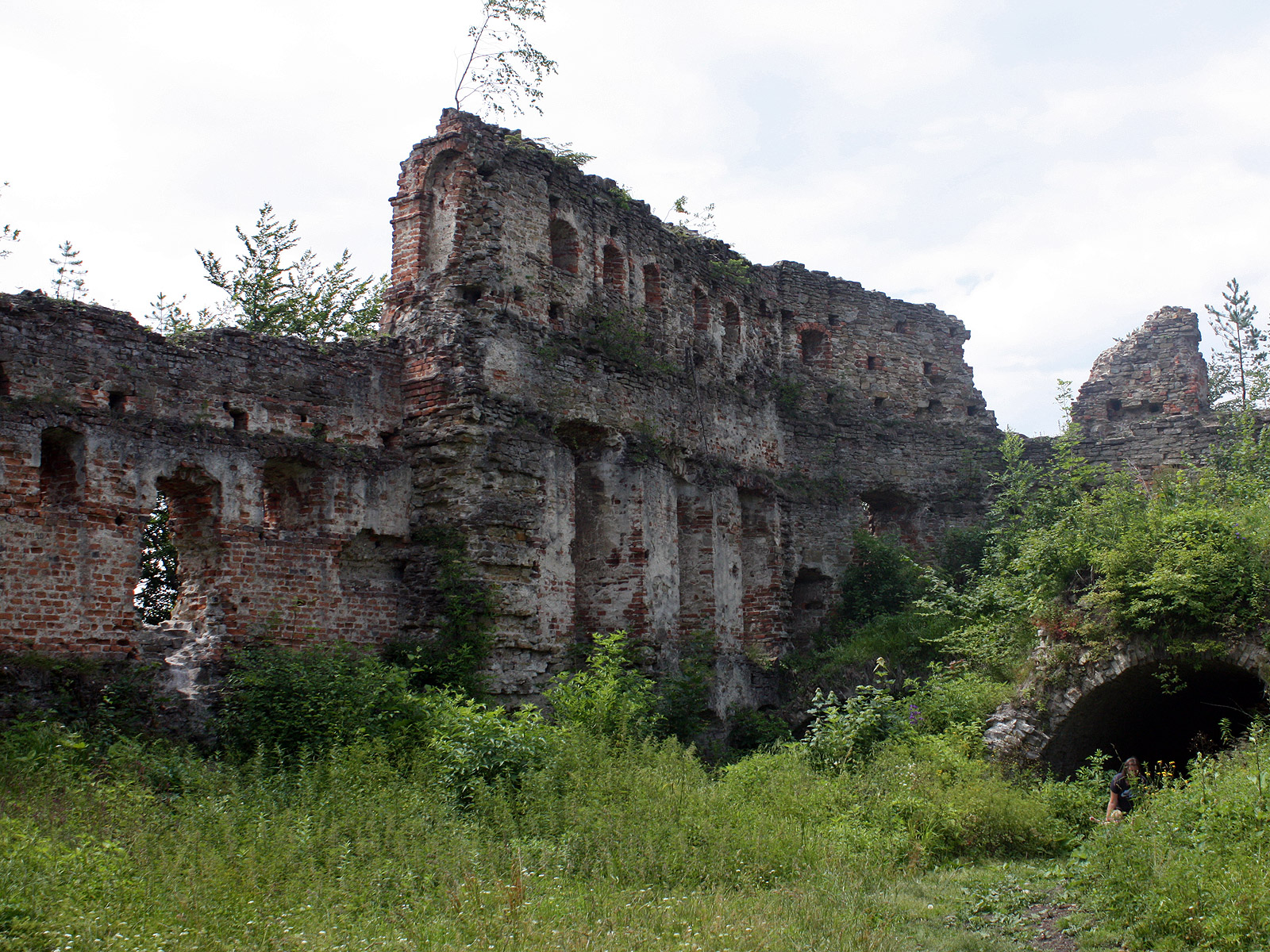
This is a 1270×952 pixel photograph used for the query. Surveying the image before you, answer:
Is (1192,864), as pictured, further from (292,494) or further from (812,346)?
(812,346)

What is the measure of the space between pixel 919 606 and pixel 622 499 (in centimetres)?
506

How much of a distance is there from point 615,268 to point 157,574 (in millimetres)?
9080

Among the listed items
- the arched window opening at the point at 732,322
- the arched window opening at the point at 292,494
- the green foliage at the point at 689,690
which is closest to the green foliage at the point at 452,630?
the arched window opening at the point at 292,494

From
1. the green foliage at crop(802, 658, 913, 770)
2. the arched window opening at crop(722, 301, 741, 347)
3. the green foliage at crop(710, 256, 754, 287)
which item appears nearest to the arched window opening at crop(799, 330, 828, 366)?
the green foliage at crop(710, 256, 754, 287)

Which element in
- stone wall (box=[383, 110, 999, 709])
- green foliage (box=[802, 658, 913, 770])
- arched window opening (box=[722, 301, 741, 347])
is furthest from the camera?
arched window opening (box=[722, 301, 741, 347])

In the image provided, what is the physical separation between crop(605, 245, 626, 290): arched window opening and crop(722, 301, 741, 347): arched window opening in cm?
279

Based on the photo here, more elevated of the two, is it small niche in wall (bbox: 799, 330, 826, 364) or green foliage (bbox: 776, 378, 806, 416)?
small niche in wall (bbox: 799, 330, 826, 364)

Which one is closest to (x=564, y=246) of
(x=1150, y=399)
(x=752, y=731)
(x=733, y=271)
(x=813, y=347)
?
(x=733, y=271)

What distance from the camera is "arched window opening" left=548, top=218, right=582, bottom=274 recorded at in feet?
47.3

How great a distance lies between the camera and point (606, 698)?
1138cm

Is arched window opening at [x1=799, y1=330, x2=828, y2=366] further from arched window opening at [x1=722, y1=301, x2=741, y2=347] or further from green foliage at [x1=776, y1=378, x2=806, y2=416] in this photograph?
arched window opening at [x1=722, y1=301, x2=741, y2=347]

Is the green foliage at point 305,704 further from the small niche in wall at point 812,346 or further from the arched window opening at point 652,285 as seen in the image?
the small niche in wall at point 812,346

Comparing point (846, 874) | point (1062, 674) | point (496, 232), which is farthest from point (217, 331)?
point (1062, 674)

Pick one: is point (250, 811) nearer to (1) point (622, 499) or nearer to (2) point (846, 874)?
(2) point (846, 874)
